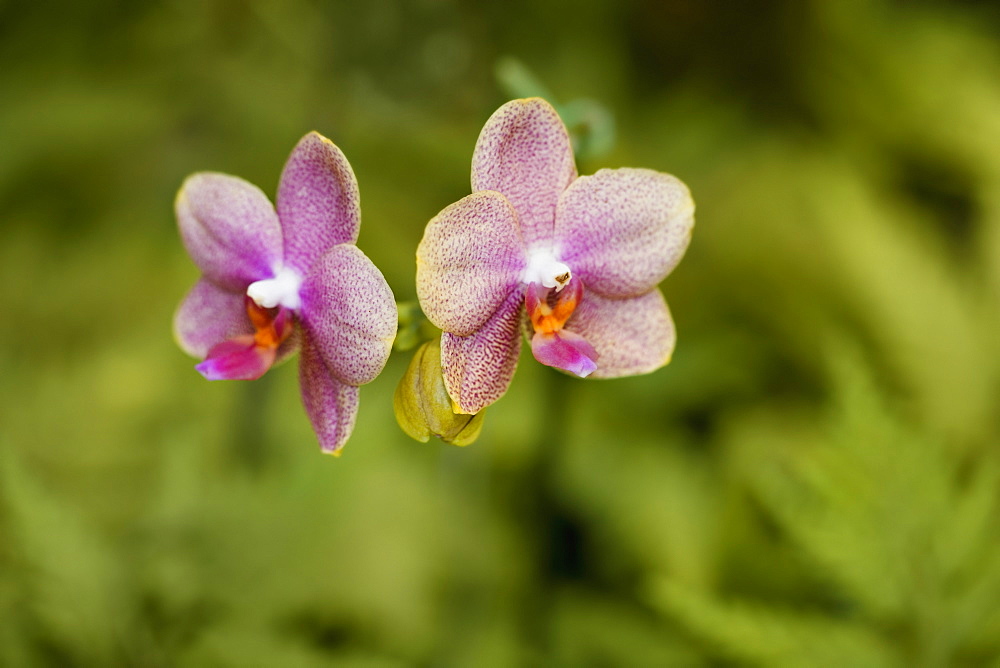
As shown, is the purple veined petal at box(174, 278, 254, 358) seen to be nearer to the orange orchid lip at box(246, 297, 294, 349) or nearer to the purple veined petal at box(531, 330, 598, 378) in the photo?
the orange orchid lip at box(246, 297, 294, 349)

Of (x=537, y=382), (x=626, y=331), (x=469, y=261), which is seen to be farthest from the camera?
(x=537, y=382)

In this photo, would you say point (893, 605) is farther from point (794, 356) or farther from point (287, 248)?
point (287, 248)

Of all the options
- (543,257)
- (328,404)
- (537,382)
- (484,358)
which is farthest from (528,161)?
(537,382)

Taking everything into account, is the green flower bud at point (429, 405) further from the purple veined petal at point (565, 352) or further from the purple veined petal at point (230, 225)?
the purple veined petal at point (230, 225)

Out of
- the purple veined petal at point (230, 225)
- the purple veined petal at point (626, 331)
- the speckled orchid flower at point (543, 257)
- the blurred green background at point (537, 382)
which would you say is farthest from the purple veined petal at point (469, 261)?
the blurred green background at point (537, 382)

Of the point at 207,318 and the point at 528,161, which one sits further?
the point at 207,318

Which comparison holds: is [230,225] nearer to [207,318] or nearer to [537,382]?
[207,318]

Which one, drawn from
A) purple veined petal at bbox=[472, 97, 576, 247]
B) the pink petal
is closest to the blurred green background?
purple veined petal at bbox=[472, 97, 576, 247]
